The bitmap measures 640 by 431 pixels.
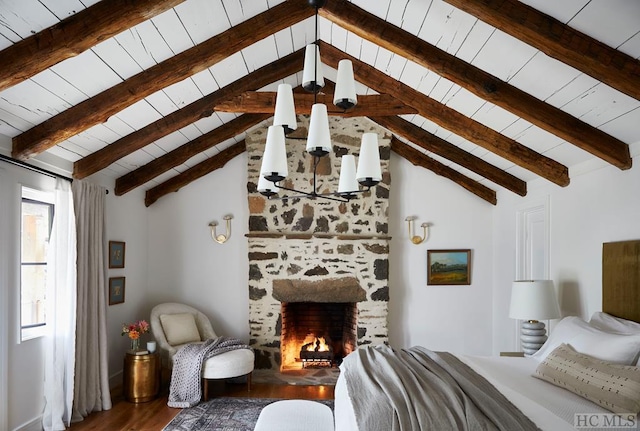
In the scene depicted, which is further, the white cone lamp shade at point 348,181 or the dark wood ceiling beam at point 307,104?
the dark wood ceiling beam at point 307,104

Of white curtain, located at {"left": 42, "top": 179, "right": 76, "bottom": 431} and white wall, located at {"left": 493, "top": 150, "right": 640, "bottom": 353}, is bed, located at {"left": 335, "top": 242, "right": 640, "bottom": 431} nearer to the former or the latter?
white wall, located at {"left": 493, "top": 150, "right": 640, "bottom": 353}

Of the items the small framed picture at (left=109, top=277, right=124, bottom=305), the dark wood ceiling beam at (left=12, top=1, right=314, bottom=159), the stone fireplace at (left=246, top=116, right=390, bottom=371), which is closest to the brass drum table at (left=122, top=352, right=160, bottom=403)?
the small framed picture at (left=109, top=277, right=124, bottom=305)

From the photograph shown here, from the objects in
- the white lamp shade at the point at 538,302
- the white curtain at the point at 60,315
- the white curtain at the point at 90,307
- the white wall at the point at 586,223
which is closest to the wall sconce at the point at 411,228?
the white wall at the point at 586,223

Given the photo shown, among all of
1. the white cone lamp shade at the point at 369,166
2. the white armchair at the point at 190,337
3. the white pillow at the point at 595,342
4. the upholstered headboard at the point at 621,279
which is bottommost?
the white armchair at the point at 190,337

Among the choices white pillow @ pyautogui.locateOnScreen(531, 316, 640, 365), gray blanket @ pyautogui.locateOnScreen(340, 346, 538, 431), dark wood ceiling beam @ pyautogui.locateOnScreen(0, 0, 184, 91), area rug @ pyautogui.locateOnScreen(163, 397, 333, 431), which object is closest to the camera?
gray blanket @ pyautogui.locateOnScreen(340, 346, 538, 431)

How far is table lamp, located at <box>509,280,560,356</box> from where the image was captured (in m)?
4.26

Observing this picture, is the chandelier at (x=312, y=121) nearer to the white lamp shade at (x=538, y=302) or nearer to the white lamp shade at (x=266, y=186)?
the white lamp shade at (x=266, y=186)

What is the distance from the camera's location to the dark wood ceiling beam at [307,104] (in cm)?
454

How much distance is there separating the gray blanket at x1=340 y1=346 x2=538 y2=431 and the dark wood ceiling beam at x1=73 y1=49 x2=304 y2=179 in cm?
265

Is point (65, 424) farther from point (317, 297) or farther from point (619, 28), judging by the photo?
point (619, 28)

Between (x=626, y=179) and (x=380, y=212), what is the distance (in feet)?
9.26

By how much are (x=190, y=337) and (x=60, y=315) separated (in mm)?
1688

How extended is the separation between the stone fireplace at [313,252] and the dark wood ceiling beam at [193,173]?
0.24 meters

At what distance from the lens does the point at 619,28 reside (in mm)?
2572
